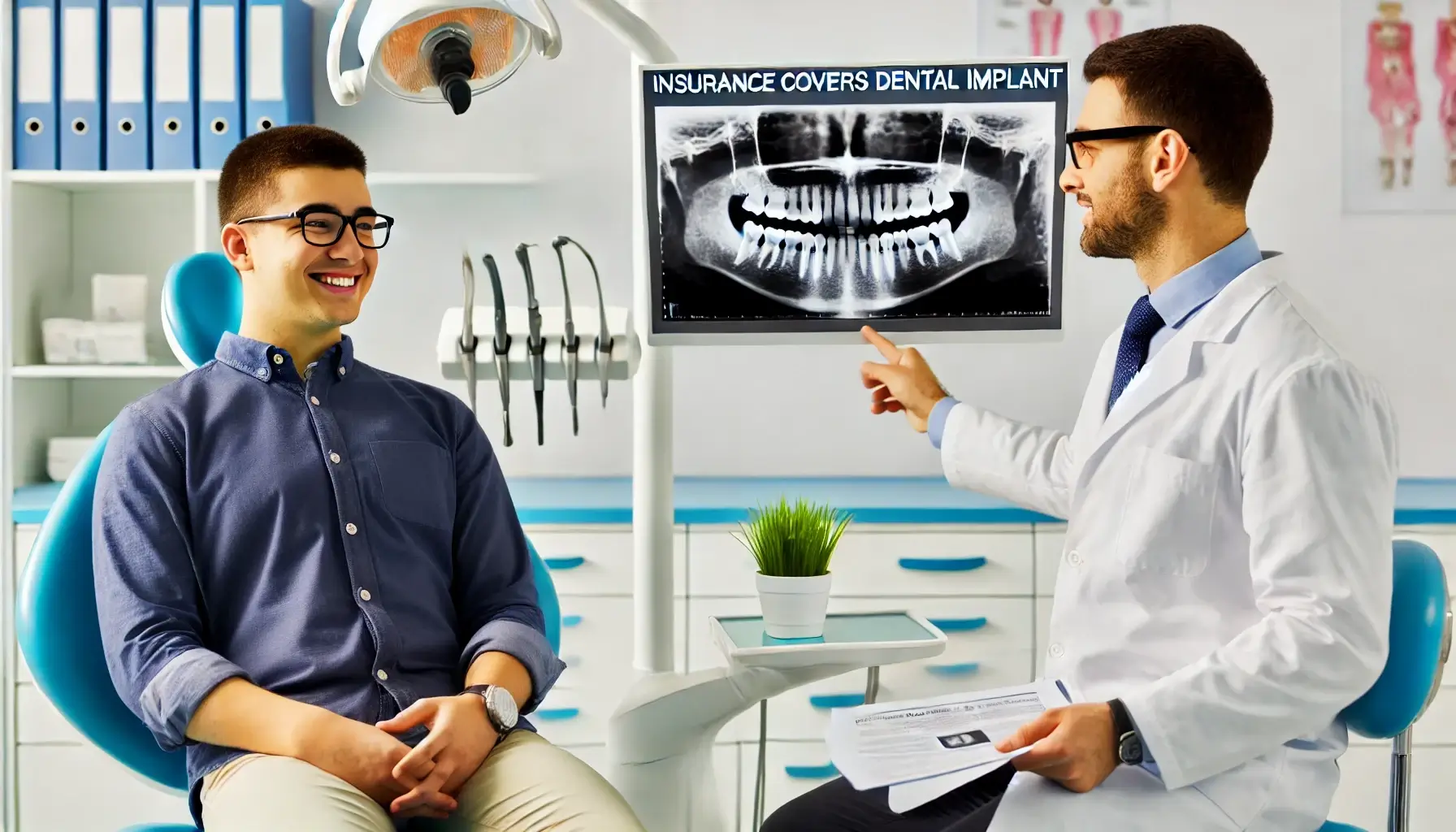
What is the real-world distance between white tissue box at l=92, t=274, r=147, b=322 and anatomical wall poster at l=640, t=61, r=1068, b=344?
164cm

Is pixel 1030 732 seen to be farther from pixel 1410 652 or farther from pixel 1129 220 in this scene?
pixel 1129 220

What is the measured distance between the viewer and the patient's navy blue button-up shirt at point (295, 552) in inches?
47.5

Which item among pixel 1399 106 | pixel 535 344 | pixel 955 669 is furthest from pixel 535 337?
pixel 1399 106

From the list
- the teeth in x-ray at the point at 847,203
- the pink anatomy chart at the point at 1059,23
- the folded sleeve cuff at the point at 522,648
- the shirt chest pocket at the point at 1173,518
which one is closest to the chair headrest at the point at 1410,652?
the shirt chest pocket at the point at 1173,518

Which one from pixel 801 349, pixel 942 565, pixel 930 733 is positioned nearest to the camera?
pixel 930 733

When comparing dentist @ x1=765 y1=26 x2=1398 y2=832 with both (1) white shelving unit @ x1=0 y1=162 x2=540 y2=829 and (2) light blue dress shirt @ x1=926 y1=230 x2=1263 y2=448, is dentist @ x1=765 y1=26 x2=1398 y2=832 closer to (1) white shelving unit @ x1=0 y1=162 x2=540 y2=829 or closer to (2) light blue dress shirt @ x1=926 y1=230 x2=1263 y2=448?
(2) light blue dress shirt @ x1=926 y1=230 x2=1263 y2=448

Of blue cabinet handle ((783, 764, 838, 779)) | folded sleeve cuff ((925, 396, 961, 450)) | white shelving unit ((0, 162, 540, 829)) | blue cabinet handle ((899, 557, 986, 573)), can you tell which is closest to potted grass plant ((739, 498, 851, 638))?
folded sleeve cuff ((925, 396, 961, 450))

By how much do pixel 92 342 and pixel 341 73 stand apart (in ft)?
4.86

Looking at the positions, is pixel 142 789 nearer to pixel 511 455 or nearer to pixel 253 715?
pixel 511 455

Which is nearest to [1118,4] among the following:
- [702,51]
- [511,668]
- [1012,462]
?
[702,51]

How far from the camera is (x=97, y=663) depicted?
1.28 metres

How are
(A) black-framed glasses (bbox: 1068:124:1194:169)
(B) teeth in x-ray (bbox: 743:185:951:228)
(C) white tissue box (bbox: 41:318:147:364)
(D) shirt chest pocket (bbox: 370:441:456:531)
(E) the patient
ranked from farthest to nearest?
1. (C) white tissue box (bbox: 41:318:147:364)
2. (B) teeth in x-ray (bbox: 743:185:951:228)
3. (D) shirt chest pocket (bbox: 370:441:456:531)
4. (A) black-framed glasses (bbox: 1068:124:1194:169)
5. (E) the patient

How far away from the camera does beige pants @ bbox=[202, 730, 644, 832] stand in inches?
42.8

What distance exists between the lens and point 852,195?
5.32 feet
